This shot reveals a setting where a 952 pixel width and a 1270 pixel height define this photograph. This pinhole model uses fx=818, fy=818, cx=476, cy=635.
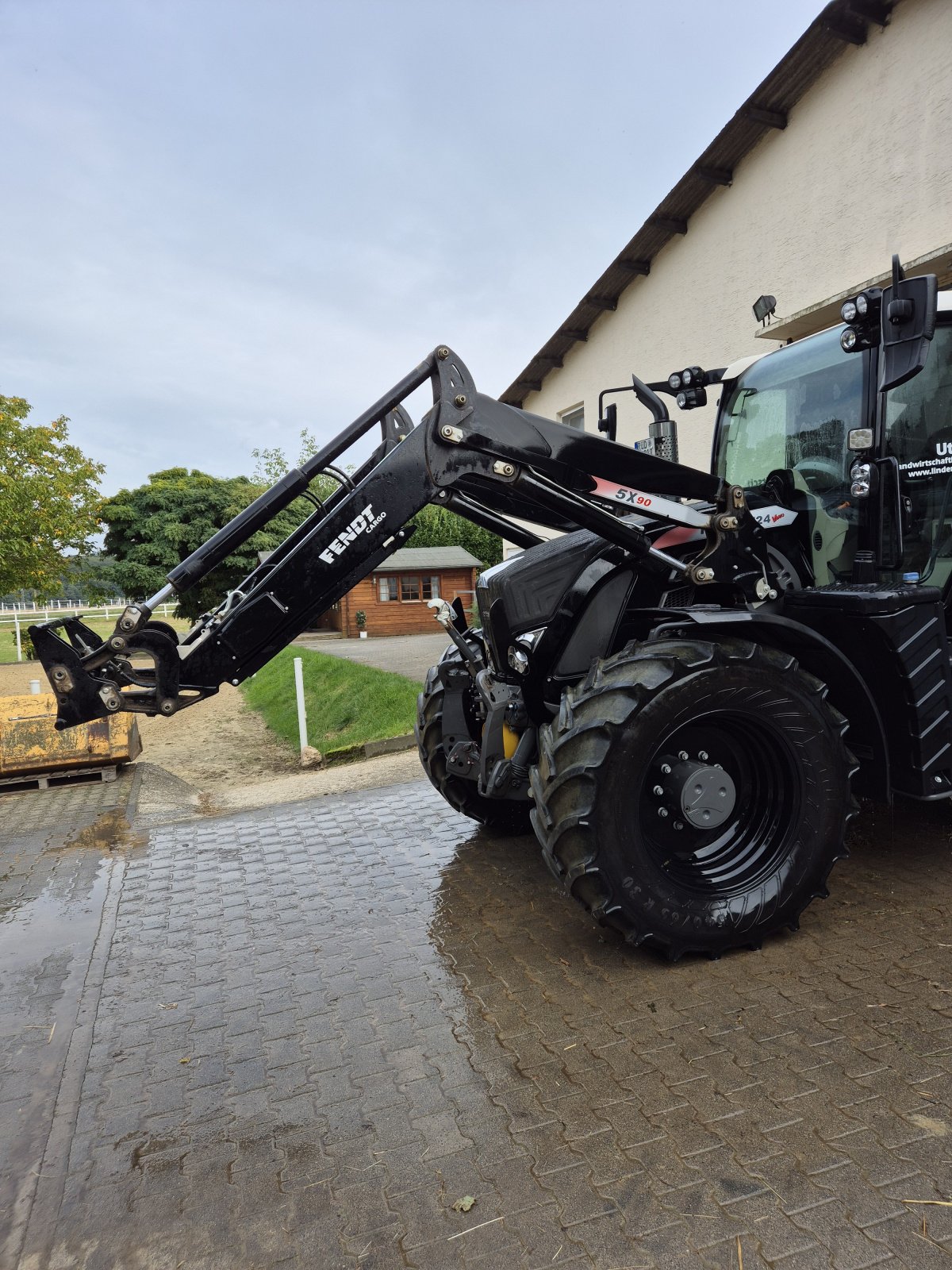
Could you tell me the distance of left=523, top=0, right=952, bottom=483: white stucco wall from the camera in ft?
25.1

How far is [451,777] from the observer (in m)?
4.90

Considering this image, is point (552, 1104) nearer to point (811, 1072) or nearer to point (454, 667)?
point (811, 1072)

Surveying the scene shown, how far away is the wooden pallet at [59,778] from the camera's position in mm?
7414

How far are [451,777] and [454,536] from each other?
36.3 m

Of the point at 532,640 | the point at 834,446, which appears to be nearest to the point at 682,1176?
the point at 532,640

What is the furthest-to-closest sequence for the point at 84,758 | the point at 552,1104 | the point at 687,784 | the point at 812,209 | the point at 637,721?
the point at 812,209 < the point at 84,758 < the point at 687,784 < the point at 637,721 < the point at 552,1104

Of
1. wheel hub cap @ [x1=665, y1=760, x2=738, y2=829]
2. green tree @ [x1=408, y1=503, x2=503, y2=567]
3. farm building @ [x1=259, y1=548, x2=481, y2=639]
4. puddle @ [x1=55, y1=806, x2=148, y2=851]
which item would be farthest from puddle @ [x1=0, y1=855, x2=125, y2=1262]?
green tree @ [x1=408, y1=503, x2=503, y2=567]

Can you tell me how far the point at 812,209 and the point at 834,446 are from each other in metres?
6.72

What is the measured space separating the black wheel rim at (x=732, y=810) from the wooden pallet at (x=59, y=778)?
19.5 ft

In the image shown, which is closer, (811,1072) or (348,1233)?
(348,1233)

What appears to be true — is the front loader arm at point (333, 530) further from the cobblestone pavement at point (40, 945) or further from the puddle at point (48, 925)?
the puddle at point (48, 925)

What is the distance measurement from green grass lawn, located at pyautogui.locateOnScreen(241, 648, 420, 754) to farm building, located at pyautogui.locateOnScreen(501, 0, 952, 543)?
530 centimetres

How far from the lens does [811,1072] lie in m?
2.58

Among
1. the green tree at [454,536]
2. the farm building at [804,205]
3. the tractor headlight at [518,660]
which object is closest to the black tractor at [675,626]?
the tractor headlight at [518,660]
